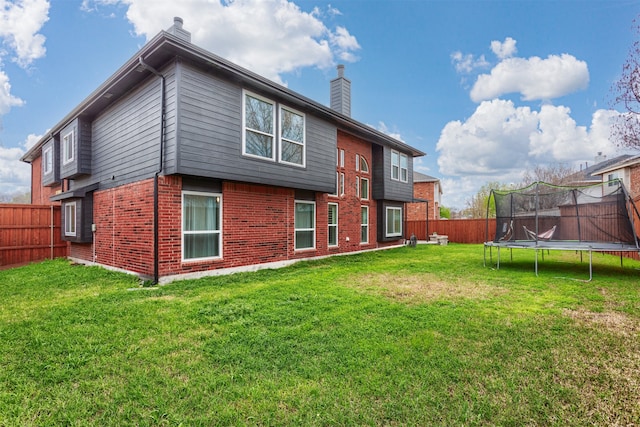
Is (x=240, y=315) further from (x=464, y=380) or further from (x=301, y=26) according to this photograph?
(x=301, y=26)

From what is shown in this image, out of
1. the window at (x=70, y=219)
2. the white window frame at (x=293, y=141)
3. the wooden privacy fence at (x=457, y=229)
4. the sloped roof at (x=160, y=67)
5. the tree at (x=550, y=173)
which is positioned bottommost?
the wooden privacy fence at (x=457, y=229)


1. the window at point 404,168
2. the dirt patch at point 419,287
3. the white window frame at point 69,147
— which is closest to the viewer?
the dirt patch at point 419,287

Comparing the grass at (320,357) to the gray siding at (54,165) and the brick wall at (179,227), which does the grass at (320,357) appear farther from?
the gray siding at (54,165)

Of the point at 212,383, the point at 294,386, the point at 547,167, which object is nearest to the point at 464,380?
the point at 294,386

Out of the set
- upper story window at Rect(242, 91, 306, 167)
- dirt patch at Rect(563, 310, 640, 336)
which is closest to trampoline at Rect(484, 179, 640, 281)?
dirt patch at Rect(563, 310, 640, 336)

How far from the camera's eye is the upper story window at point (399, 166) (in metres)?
14.8

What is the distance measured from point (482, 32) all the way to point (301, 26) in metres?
7.87

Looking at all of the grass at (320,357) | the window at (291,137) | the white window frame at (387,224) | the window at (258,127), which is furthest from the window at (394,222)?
the grass at (320,357)

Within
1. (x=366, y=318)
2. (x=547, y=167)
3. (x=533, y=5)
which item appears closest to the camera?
(x=366, y=318)

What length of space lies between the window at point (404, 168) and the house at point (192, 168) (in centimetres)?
469

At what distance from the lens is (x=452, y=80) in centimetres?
1628

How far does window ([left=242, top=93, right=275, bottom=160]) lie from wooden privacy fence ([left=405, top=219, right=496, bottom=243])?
1418cm

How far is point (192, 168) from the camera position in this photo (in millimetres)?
6488

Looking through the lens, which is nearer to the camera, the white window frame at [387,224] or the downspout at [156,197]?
the downspout at [156,197]
